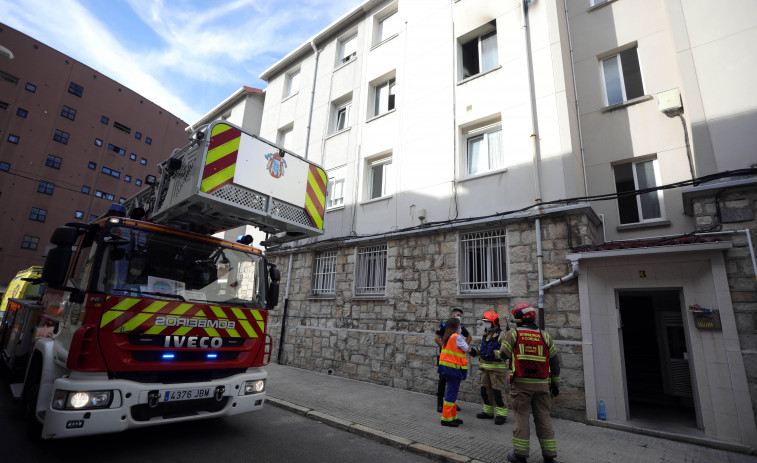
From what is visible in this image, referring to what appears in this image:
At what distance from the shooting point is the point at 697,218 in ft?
19.0

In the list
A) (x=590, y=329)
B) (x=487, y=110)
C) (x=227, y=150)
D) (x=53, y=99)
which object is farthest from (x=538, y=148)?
(x=53, y=99)

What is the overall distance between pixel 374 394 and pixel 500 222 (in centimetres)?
444

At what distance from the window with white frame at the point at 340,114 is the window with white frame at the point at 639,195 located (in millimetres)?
8351

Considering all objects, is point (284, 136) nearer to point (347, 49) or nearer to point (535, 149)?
point (347, 49)

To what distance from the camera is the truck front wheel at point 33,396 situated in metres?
3.94

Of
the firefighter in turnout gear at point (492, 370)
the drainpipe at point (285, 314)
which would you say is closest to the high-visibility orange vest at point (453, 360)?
the firefighter in turnout gear at point (492, 370)

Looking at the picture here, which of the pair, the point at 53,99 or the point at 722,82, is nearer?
the point at 722,82

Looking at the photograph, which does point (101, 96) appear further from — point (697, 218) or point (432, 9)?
point (697, 218)

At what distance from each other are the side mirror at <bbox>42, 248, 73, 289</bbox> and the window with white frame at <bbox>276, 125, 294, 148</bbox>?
11.3 meters

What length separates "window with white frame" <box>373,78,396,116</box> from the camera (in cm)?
1134

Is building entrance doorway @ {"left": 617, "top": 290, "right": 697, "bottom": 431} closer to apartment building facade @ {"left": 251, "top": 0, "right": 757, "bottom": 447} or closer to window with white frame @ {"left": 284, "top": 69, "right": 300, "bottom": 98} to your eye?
apartment building facade @ {"left": 251, "top": 0, "right": 757, "bottom": 447}

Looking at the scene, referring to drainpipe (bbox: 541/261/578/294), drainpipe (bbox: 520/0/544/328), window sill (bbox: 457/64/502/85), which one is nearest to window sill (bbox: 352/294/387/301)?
drainpipe (bbox: 520/0/544/328)

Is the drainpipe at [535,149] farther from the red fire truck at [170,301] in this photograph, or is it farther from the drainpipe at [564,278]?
the red fire truck at [170,301]

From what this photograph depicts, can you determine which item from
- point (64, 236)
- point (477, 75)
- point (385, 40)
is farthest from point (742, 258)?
point (385, 40)
